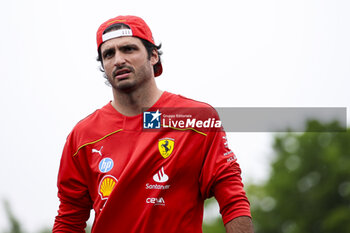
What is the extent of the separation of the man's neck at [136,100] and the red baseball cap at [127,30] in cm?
53

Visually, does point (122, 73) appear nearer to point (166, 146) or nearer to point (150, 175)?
point (166, 146)

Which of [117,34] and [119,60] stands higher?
[117,34]

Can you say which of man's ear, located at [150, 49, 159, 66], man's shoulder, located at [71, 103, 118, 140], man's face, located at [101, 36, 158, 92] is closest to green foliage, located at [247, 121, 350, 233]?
man's ear, located at [150, 49, 159, 66]

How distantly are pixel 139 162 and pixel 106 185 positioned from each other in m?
0.37

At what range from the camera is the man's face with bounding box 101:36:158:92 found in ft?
17.6

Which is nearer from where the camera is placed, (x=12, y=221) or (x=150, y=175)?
(x=150, y=175)

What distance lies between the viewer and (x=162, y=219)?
4.97 m

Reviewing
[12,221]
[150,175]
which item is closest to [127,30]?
[150,175]

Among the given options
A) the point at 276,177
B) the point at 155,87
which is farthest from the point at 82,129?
the point at 276,177

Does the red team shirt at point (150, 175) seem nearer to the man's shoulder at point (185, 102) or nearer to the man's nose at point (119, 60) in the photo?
the man's shoulder at point (185, 102)

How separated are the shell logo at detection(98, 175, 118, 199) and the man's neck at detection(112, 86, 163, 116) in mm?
669

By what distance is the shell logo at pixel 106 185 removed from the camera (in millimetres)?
5172

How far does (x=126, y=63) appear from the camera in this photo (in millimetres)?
5352

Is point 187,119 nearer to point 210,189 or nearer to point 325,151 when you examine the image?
point 210,189
